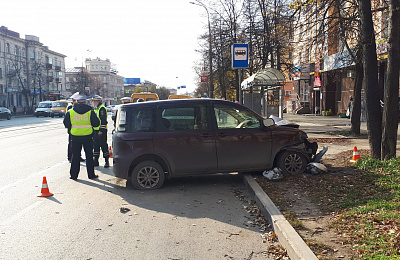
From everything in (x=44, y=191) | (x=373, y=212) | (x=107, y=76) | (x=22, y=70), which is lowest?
(x=44, y=191)

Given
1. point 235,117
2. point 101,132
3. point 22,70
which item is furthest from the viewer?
point 22,70

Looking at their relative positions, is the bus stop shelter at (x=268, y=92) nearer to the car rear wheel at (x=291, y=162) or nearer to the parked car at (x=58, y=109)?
the car rear wheel at (x=291, y=162)

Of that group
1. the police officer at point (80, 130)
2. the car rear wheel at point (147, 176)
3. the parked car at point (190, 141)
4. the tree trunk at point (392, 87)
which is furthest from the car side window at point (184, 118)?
the tree trunk at point (392, 87)

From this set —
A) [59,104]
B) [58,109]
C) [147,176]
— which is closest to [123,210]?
[147,176]

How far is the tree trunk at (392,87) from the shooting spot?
759cm

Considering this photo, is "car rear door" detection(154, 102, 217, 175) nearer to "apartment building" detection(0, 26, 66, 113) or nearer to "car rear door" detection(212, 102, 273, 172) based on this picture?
"car rear door" detection(212, 102, 273, 172)

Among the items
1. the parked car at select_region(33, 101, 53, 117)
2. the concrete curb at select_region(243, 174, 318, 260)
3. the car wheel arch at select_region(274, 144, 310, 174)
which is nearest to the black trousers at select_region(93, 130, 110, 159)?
the car wheel arch at select_region(274, 144, 310, 174)

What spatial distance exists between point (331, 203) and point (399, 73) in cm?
394

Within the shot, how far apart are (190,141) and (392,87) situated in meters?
4.32

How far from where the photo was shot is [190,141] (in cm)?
756

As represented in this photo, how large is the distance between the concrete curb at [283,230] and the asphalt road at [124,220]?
0.87 ft

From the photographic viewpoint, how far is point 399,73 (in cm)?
805

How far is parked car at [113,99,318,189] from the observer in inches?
296

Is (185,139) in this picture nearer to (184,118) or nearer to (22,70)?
(184,118)
